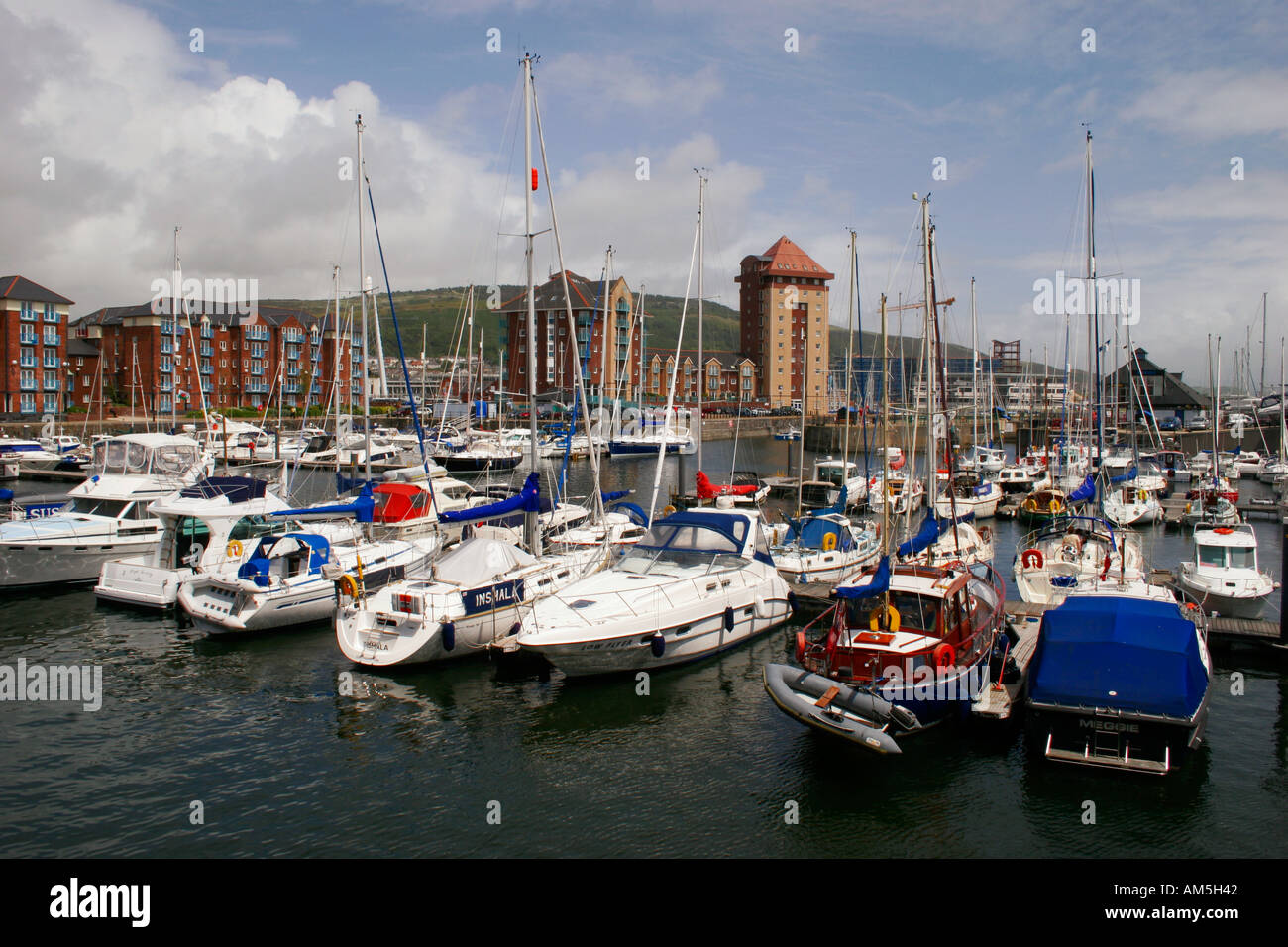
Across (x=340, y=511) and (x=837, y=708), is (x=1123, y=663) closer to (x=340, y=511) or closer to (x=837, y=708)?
(x=837, y=708)

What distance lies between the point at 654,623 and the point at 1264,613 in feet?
63.8

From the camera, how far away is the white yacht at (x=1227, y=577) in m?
24.0

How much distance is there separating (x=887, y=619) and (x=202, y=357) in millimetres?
126439

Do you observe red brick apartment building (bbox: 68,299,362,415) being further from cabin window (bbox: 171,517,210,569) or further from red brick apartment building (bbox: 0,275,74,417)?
cabin window (bbox: 171,517,210,569)

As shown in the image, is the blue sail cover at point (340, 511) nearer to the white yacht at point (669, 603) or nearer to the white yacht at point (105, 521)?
the white yacht at point (105, 521)

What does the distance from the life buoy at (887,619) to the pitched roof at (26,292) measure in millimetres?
117959

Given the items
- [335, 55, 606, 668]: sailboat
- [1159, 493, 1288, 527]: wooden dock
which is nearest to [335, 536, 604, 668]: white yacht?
[335, 55, 606, 668]: sailboat

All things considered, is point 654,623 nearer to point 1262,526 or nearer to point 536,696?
point 536,696

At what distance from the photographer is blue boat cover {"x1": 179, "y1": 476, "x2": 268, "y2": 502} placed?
85.9 ft

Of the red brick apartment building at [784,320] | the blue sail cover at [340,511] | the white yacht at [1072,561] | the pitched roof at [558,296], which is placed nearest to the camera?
the white yacht at [1072,561]

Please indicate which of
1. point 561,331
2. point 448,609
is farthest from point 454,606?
point 561,331

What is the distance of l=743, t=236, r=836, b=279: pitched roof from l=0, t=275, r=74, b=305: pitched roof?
102096mm

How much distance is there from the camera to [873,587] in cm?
1631

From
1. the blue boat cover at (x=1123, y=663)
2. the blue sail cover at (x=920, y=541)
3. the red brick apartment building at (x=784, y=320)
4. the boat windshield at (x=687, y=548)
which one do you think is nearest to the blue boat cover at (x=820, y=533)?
the blue sail cover at (x=920, y=541)
